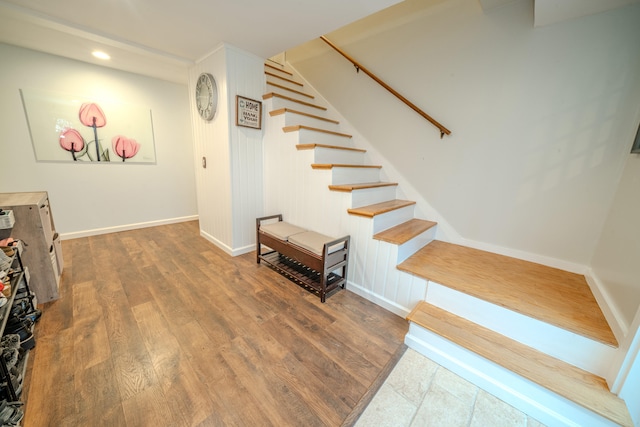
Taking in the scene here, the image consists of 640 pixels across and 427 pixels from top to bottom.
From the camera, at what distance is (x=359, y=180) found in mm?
2490

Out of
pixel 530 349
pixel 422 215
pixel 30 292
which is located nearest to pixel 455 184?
pixel 422 215

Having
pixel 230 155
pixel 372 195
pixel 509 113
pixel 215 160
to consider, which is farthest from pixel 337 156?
pixel 509 113

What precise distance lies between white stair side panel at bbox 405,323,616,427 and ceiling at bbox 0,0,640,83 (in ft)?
7.61

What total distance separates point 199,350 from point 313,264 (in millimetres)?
967

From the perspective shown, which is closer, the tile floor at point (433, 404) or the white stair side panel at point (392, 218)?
the tile floor at point (433, 404)

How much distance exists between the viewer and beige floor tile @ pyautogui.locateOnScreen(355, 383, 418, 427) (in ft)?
3.47

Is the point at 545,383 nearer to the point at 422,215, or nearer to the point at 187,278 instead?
the point at 422,215

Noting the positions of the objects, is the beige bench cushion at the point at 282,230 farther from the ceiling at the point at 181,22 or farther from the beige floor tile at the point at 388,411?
the ceiling at the point at 181,22

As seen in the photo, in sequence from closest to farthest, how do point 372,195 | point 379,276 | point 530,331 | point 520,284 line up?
1. point 530,331
2. point 520,284
3. point 379,276
4. point 372,195

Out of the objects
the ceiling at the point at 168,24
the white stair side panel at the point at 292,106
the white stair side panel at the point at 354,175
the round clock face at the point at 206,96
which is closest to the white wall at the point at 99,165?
the ceiling at the point at 168,24

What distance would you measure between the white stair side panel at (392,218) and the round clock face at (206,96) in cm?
214

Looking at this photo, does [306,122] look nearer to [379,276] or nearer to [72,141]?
[379,276]

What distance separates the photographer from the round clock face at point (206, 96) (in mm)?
2502

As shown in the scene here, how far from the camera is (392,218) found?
219 cm
